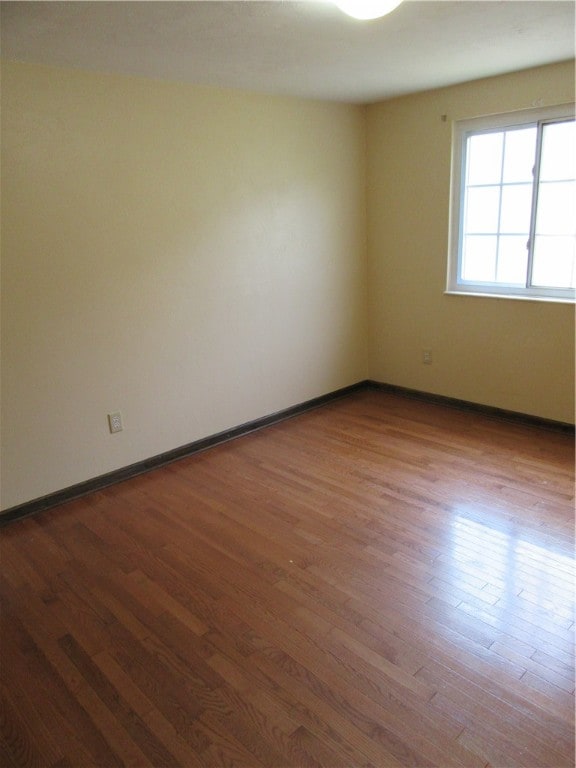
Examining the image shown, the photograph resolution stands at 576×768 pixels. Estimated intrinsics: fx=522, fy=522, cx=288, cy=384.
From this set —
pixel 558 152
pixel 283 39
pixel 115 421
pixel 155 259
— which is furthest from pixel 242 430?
pixel 558 152

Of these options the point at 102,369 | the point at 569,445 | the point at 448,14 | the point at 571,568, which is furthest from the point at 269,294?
the point at 571,568

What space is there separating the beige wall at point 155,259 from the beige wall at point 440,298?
35cm

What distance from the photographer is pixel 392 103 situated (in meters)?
4.03

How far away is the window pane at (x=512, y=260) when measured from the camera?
3.67m

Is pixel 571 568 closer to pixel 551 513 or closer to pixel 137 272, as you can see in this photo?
pixel 551 513

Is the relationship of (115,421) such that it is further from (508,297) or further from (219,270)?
(508,297)

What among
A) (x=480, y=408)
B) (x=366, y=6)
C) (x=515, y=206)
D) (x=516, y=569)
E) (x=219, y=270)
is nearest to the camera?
(x=366, y=6)

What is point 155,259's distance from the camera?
3168 millimetres

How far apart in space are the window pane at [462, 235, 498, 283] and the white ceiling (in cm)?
110

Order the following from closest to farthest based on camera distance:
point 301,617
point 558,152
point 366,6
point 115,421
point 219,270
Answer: point 366,6, point 301,617, point 115,421, point 558,152, point 219,270

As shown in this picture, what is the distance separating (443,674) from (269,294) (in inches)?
108

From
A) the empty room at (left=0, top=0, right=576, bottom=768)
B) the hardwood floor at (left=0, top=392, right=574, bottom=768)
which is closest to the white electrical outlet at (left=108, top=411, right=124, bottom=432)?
the empty room at (left=0, top=0, right=576, bottom=768)

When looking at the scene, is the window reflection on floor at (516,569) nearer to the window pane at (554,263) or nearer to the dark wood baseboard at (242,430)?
the dark wood baseboard at (242,430)

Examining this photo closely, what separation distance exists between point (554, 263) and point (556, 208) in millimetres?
356
